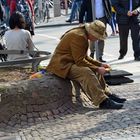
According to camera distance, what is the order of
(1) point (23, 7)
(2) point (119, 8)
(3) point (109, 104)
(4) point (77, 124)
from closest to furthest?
(4) point (77, 124), (3) point (109, 104), (2) point (119, 8), (1) point (23, 7)

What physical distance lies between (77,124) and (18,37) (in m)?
2.84

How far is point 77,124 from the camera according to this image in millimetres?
7043

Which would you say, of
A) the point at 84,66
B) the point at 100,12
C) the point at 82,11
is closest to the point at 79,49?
the point at 84,66

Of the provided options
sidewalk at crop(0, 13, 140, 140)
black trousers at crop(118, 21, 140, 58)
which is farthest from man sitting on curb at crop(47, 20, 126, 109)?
black trousers at crop(118, 21, 140, 58)

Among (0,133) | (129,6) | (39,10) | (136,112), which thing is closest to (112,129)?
(136,112)

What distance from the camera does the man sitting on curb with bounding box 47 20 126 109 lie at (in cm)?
763

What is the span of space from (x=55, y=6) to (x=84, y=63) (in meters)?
20.3

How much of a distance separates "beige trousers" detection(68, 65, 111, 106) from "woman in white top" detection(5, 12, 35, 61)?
174 cm

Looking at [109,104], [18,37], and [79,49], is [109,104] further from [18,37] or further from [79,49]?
[18,37]

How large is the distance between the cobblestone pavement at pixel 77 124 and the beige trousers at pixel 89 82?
0.19 metres

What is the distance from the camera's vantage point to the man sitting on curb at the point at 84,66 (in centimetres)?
763

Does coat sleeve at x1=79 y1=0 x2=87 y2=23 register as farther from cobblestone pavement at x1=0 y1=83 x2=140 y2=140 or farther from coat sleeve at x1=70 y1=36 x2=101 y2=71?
coat sleeve at x1=70 y1=36 x2=101 y2=71

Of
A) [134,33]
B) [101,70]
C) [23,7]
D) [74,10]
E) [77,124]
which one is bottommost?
[74,10]

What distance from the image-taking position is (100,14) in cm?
1252
